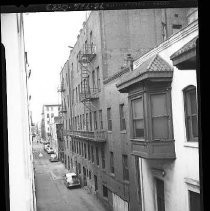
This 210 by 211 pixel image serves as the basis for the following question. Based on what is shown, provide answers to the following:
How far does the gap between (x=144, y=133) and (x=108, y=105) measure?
652 centimetres

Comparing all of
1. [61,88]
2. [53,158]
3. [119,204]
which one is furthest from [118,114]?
[53,158]

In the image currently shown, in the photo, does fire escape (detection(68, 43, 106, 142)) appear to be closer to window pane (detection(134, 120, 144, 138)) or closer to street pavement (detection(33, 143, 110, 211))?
street pavement (detection(33, 143, 110, 211))

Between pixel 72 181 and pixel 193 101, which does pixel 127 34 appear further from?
pixel 72 181

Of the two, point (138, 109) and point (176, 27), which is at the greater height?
point (176, 27)

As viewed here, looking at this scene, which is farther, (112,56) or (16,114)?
(112,56)

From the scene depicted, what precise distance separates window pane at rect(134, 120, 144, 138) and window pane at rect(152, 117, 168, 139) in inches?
37.6

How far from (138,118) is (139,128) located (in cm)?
41

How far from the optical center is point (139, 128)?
37.7 feet

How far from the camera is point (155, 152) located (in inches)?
392

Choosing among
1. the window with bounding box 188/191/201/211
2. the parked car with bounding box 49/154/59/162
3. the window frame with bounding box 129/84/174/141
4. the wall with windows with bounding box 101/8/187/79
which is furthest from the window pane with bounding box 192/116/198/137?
the parked car with bounding box 49/154/59/162

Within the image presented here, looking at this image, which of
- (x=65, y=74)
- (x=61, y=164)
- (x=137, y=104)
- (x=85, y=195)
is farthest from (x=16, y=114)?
(x=61, y=164)

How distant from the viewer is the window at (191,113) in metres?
8.89

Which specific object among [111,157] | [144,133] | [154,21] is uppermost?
[154,21]

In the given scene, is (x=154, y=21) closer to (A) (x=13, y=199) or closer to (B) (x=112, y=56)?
(B) (x=112, y=56)
